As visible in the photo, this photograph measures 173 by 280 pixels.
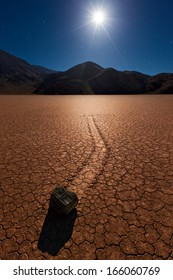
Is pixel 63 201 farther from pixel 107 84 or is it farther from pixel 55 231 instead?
pixel 107 84

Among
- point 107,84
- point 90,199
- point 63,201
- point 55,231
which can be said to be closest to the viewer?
point 55,231

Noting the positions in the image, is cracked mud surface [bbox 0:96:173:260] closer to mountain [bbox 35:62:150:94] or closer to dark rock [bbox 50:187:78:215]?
dark rock [bbox 50:187:78:215]

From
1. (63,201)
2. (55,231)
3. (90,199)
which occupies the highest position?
(63,201)

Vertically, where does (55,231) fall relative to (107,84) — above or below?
below

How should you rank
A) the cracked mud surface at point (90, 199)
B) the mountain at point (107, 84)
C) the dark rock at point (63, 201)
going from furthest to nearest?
1. the mountain at point (107, 84)
2. the dark rock at point (63, 201)
3. the cracked mud surface at point (90, 199)

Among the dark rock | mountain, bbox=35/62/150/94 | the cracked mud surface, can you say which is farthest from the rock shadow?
mountain, bbox=35/62/150/94

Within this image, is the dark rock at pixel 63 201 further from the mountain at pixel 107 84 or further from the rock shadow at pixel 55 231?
the mountain at pixel 107 84

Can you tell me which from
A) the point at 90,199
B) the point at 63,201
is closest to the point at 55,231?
the point at 63,201

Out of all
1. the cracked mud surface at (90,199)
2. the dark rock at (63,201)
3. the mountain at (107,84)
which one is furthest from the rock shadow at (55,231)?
the mountain at (107,84)

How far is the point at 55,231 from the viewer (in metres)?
2.09

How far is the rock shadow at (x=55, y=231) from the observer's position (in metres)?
1.89

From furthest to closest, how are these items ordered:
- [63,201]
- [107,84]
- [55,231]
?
1. [107,84]
2. [63,201]
3. [55,231]

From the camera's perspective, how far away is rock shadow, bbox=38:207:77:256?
1890mm

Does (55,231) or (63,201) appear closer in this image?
(55,231)
